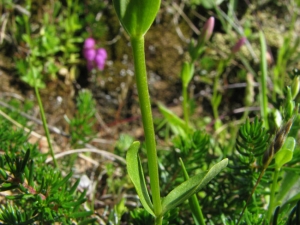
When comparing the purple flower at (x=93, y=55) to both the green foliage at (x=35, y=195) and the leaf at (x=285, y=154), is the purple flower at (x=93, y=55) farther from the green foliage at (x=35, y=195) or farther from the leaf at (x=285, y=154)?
the leaf at (x=285, y=154)

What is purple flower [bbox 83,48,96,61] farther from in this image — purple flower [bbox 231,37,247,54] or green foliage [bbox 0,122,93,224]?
green foliage [bbox 0,122,93,224]

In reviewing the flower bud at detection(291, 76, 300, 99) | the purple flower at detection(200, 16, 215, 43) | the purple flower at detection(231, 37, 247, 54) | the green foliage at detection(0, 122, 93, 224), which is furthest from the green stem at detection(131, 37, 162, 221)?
the purple flower at detection(231, 37, 247, 54)

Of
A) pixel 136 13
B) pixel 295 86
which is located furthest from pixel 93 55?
pixel 136 13

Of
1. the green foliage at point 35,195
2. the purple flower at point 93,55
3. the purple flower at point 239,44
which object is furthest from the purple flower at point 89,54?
the green foliage at point 35,195

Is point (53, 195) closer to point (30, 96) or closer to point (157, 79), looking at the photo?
point (30, 96)

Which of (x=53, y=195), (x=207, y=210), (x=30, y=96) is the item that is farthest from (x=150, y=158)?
(x=30, y=96)

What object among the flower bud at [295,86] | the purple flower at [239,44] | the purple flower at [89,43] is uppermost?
the purple flower at [89,43]

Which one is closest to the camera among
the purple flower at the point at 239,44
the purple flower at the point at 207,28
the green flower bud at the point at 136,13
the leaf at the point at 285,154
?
the green flower bud at the point at 136,13
